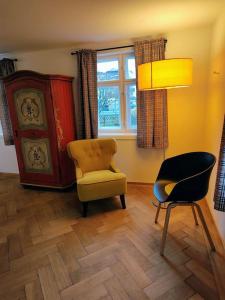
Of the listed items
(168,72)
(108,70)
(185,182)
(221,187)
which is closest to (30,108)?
(108,70)

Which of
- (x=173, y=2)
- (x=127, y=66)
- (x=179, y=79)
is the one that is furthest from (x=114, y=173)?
(x=173, y=2)

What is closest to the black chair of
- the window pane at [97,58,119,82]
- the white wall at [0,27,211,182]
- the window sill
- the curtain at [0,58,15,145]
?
the white wall at [0,27,211,182]

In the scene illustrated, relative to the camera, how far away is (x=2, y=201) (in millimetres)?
2945

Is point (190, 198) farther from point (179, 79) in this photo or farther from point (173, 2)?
point (173, 2)

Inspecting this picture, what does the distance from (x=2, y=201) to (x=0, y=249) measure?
114 cm

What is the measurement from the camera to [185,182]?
1.61 metres

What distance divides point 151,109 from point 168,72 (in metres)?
0.98

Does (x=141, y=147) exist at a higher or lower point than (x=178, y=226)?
higher

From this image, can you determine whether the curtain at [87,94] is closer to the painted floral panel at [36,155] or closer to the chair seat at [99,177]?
the painted floral panel at [36,155]

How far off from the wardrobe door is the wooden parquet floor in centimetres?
61

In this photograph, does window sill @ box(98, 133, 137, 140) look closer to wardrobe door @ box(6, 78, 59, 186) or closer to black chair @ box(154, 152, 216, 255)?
wardrobe door @ box(6, 78, 59, 186)

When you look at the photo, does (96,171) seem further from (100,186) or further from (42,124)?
(42,124)

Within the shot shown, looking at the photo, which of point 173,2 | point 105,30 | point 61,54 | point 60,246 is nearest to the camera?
point 173,2

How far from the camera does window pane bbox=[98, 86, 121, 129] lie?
321cm
